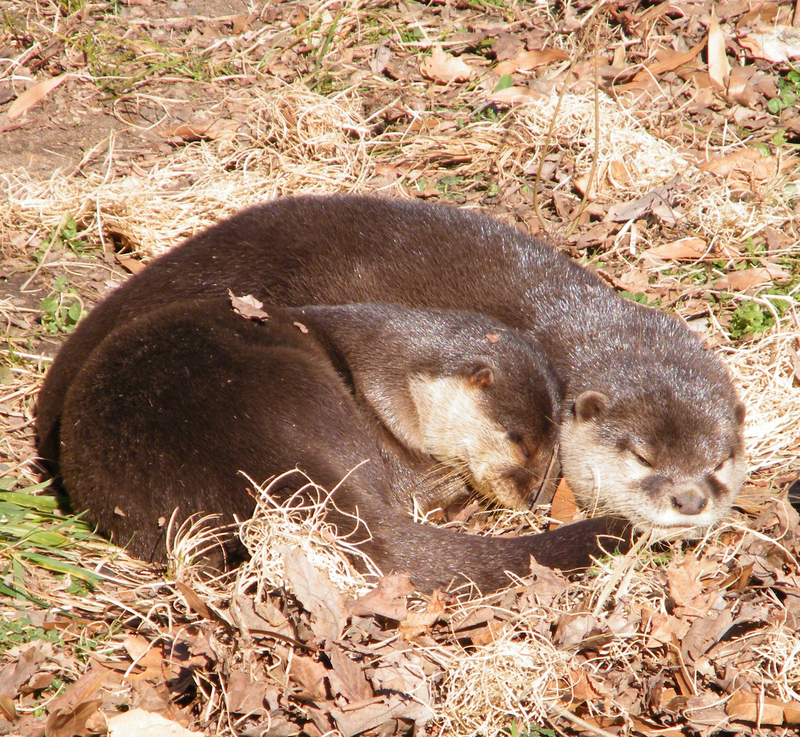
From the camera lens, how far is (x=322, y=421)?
8.13ft

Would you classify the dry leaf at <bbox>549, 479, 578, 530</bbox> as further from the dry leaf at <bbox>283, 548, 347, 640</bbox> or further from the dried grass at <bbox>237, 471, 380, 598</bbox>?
the dry leaf at <bbox>283, 548, 347, 640</bbox>

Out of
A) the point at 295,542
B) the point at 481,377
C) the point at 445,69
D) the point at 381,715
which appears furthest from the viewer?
the point at 445,69

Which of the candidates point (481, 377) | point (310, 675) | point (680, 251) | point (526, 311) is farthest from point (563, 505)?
point (680, 251)

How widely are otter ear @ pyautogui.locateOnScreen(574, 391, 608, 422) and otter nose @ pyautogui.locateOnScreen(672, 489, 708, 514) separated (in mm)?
357

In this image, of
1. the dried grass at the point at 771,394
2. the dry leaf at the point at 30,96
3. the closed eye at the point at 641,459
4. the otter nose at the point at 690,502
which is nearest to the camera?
the otter nose at the point at 690,502

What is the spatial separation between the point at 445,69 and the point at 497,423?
8.81 ft

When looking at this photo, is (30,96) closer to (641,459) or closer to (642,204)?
(642,204)

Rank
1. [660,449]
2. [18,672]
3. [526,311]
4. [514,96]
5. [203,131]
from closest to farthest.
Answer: [18,672] < [660,449] < [526,311] < [203,131] < [514,96]

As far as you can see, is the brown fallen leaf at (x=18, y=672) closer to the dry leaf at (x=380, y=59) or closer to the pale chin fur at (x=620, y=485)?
the pale chin fur at (x=620, y=485)

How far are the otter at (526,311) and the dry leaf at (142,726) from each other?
1.09m

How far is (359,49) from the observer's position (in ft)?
16.0

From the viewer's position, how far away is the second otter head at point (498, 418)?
A: 2738 millimetres

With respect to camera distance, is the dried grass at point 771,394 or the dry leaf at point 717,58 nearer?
the dried grass at point 771,394

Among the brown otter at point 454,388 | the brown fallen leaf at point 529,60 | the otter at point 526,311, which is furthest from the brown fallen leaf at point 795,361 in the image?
the brown fallen leaf at point 529,60
